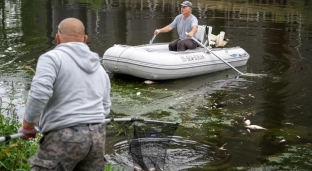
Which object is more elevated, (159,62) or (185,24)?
(185,24)

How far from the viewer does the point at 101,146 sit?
3762 millimetres

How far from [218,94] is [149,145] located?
5338 mm

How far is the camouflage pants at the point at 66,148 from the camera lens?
11.9 feet

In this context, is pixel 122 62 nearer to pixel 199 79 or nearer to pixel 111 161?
pixel 199 79

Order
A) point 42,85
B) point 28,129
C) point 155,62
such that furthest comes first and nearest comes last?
point 155,62 → point 28,129 → point 42,85

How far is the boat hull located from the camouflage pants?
25.7 feet

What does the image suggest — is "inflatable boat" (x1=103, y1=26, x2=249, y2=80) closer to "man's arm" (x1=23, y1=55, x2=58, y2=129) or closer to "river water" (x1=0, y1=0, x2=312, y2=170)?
"river water" (x1=0, y1=0, x2=312, y2=170)

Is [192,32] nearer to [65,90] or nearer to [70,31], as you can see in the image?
[70,31]

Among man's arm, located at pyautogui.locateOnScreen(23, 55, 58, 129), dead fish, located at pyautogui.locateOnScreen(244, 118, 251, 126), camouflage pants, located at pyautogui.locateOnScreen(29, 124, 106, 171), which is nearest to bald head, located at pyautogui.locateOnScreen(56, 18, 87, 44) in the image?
man's arm, located at pyautogui.locateOnScreen(23, 55, 58, 129)

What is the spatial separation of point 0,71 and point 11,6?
18.5 metres

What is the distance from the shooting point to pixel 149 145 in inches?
232

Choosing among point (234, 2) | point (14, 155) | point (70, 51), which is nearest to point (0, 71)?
point (14, 155)

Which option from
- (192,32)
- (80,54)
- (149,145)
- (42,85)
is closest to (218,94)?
(192,32)

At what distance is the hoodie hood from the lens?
3662mm
